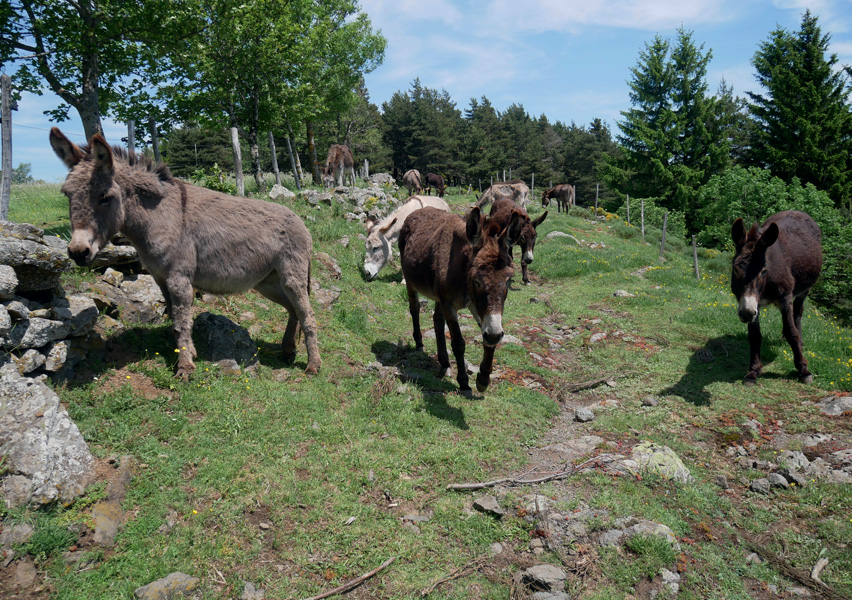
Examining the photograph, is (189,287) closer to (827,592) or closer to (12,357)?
(12,357)

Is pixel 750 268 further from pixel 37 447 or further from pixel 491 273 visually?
pixel 37 447

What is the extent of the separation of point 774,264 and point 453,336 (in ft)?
19.3

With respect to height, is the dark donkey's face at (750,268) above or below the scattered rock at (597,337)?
above

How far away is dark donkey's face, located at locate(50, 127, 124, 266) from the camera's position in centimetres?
434

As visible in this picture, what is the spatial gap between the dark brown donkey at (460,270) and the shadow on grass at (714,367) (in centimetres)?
375

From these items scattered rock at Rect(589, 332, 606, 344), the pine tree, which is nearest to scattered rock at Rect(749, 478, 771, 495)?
scattered rock at Rect(589, 332, 606, 344)

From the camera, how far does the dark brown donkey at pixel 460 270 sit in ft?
16.3

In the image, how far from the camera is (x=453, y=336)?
20.1 ft

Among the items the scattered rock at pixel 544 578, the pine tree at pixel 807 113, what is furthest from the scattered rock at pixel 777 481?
the pine tree at pixel 807 113

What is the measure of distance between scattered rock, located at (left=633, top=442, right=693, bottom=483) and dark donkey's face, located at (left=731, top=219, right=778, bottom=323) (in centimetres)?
307

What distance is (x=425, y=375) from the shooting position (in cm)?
686

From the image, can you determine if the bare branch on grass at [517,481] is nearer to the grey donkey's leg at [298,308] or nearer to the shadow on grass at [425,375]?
the shadow on grass at [425,375]

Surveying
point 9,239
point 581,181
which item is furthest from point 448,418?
point 581,181

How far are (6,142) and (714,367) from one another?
40.9 feet
